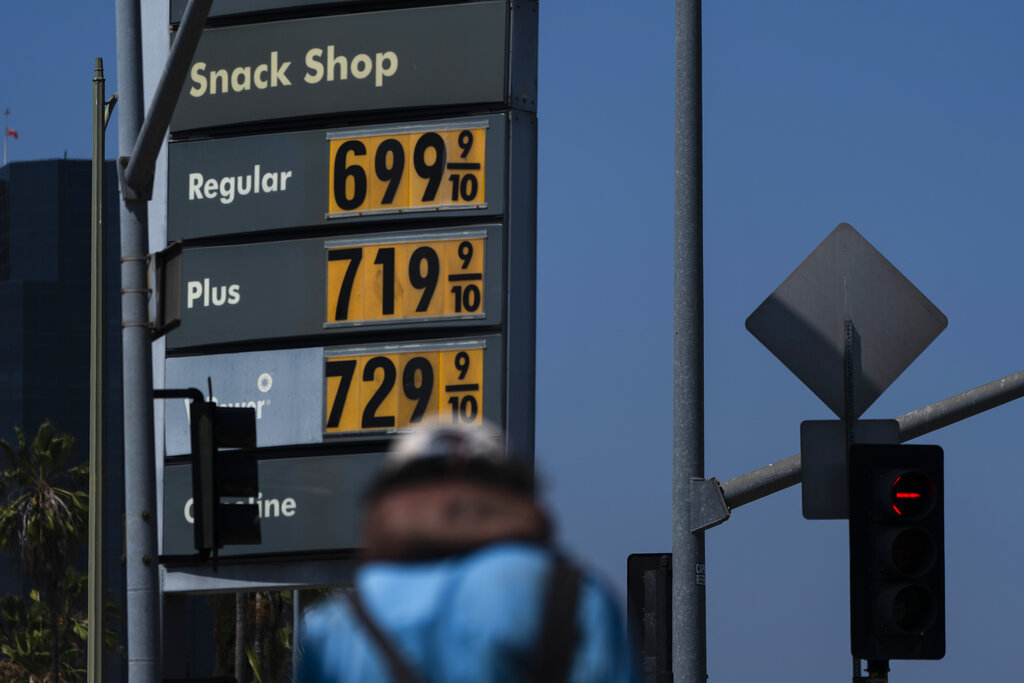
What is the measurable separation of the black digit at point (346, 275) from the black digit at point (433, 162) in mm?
812

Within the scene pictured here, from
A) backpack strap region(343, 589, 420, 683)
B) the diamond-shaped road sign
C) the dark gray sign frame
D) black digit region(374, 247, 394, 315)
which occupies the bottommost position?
backpack strap region(343, 589, 420, 683)

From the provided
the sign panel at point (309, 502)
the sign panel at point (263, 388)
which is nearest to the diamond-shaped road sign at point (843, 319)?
the sign panel at point (309, 502)

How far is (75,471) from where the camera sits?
63969mm

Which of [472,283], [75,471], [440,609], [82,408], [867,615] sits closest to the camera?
[440,609]

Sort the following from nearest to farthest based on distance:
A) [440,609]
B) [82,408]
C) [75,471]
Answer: [440,609] < [75,471] < [82,408]

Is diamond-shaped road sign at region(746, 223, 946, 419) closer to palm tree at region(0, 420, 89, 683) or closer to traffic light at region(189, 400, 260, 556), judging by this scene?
traffic light at region(189, 400, 260, 556)

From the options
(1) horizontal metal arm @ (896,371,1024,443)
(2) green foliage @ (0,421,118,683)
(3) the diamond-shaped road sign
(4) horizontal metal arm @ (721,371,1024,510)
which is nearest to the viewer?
(3) the diamond-shaped road sign

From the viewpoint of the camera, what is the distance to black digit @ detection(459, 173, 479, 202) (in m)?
12.7

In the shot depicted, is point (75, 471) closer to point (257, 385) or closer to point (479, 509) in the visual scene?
point (257, 385)

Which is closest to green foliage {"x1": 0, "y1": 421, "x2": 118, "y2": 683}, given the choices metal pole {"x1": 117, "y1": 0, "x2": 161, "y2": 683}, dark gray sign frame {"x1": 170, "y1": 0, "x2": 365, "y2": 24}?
dark gray sign frame {"x1": 170, "y1": 0, "x2": 365, "y2": 24}

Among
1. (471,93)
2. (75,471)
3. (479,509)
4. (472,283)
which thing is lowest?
(75,471)

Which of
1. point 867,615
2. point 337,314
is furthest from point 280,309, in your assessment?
point 867,615

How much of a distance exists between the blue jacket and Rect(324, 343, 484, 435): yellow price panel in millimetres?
10403

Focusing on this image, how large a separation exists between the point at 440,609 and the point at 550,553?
0.50 ft
